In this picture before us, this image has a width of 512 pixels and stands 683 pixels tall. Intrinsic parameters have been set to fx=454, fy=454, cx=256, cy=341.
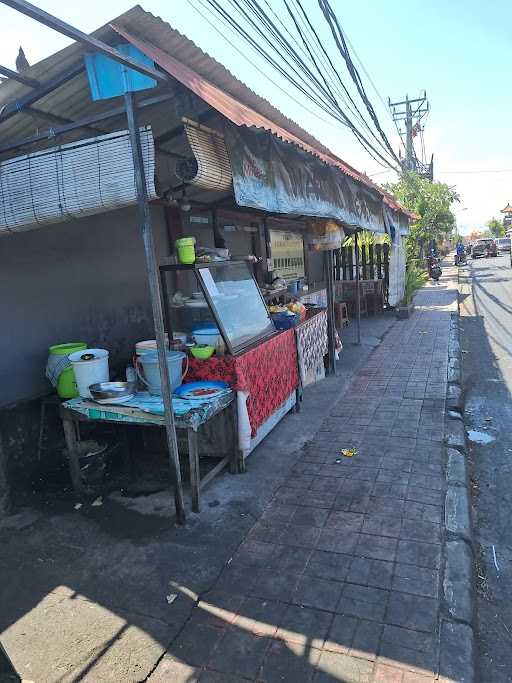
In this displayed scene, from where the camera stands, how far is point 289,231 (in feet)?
33.8

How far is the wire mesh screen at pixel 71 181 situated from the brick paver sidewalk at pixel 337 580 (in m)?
2.64

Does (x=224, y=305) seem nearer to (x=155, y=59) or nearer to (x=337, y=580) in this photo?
(x=155, y=59)

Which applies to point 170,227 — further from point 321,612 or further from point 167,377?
point 321,612

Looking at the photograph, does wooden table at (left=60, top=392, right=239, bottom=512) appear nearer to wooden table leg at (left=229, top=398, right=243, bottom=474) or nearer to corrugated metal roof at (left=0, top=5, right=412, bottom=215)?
wooden table leg at (left=229, top=398, right=243, bottom=474)

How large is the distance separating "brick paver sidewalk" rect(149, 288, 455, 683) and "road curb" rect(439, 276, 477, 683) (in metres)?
0.06

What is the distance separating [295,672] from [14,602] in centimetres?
184

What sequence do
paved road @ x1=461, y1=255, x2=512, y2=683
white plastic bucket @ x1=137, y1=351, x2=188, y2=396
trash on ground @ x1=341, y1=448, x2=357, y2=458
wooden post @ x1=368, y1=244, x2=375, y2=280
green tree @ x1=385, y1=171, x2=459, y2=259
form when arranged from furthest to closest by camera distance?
green tree @ x1=385, y1=171, x2=459, y2=259
wooden post @ x1=368, y1=244, x2=375, y2=280
trash on ground @ x1=341, y1=448, x2=357, y2=458
white plastic bucket @ x1=137, y1=351, x2=188, y2=396
paved road @ x1=461, y1=255, x2=512, y2=683

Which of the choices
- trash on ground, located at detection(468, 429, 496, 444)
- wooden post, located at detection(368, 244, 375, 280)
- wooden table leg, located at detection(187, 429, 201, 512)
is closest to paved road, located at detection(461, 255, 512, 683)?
trash on ground, located at detection(468, 429, 496, 444)

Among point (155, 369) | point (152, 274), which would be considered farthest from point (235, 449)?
point (152, 274)

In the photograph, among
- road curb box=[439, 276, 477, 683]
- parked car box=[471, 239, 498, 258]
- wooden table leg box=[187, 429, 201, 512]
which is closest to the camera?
road curb box=[439, 276, 477, 683]

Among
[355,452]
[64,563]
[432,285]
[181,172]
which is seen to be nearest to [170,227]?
[181,172]

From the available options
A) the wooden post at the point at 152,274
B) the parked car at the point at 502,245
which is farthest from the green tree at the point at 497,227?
the wooden post at the point at 152,274

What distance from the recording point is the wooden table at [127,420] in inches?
144

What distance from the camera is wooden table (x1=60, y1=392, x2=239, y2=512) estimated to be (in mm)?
3648
